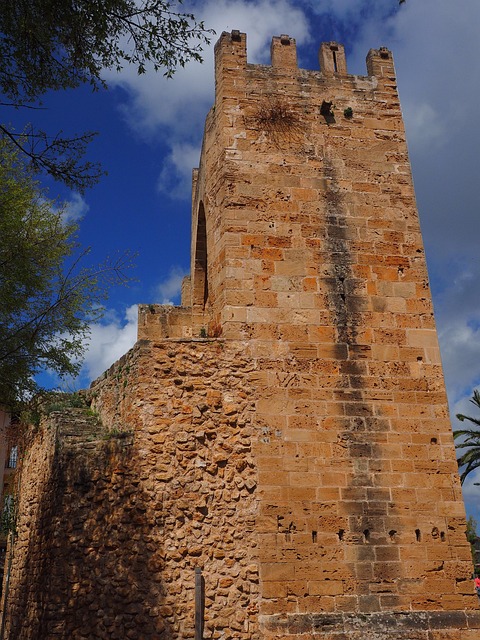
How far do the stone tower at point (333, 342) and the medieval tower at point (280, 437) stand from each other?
2cm

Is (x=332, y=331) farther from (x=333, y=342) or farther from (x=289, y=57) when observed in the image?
(x=289, y=57)

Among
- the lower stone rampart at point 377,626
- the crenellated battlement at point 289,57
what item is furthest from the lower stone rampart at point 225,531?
the crenellated battlement at point 289,57

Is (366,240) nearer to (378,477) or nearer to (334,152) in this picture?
(334,152)

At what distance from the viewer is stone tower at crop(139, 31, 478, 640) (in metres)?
6.48

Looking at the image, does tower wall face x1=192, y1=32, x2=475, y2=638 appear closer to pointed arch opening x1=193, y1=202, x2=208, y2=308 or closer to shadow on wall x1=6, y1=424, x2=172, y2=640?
shadow on wall x1=6, y1=424, x2=172, y2=640

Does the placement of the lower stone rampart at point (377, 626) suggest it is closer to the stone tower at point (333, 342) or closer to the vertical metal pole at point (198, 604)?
the stone tower at point (333, 342)

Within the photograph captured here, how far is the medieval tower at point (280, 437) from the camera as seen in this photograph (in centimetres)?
627

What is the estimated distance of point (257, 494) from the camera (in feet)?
21.6

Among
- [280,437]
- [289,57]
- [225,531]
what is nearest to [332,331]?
[280,437]

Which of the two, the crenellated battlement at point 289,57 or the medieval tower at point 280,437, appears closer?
the medieval tower at point 280,437

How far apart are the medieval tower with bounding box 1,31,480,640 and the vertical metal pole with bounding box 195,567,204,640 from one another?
2cm

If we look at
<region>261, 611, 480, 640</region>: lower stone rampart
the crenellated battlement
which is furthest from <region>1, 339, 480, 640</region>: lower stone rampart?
the crenellated battlement

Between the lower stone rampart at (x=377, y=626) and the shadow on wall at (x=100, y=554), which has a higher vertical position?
the shadow on wall at (x=100, y=554)

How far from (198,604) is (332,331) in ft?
11.1
